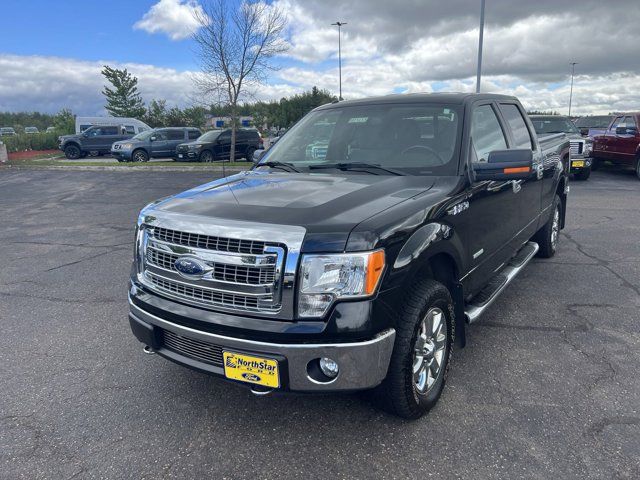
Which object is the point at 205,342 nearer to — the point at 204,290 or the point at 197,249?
the point at 204,290

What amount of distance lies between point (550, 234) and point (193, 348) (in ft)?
15.8

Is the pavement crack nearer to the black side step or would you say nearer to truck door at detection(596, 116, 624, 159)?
the black side step

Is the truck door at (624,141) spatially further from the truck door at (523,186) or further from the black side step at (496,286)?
the black side step at (496,286)

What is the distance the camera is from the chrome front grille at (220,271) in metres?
2.37

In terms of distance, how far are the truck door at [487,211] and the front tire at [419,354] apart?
1.96ft

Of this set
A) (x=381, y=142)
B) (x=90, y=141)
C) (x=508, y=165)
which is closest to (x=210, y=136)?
(x=90, y=141)

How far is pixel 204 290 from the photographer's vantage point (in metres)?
2.56

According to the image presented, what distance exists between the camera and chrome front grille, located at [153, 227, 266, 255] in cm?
238

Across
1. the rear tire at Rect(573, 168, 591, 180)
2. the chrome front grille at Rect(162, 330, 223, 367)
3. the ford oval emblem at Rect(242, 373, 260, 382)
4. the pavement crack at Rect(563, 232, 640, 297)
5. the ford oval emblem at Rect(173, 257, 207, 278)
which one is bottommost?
the pavement crack at Rect(563, 232, 640, 297)

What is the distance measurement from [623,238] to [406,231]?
6.02 m

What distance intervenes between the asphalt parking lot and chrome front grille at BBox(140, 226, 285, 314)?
796 millimetres

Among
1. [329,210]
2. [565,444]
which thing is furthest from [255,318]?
[565,444]

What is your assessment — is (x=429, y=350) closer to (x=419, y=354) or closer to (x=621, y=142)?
(x=419, y=354)

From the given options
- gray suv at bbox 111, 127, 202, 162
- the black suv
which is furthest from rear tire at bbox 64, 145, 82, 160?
the black suv
